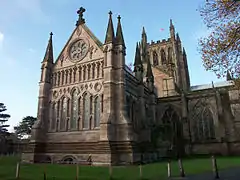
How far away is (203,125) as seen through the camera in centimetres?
3309

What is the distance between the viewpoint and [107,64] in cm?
2250

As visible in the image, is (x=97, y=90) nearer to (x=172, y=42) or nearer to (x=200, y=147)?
(x=200, y=147)

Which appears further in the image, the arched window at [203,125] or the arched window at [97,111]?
the arched window at [203,125]

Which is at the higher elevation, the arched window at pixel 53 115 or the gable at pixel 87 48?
the gable at pixel 87 48

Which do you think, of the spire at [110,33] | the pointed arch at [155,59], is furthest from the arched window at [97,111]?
the pointed arch at [155,59]

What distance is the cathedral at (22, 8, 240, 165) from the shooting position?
20531 millimetres

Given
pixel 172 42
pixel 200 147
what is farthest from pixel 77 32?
pixel 172 42

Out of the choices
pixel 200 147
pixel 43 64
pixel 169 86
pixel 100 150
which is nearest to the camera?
pixel 100 150

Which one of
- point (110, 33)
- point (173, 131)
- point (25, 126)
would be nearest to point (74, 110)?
point (110, 33)

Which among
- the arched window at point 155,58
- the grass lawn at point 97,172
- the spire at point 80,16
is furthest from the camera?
the arched window at point 155,58

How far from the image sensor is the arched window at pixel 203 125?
32344mm

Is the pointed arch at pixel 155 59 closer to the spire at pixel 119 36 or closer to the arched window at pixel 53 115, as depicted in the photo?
the spire at pixel 119 36

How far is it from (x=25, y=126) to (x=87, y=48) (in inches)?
2211

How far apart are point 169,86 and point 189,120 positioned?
11.4 m
